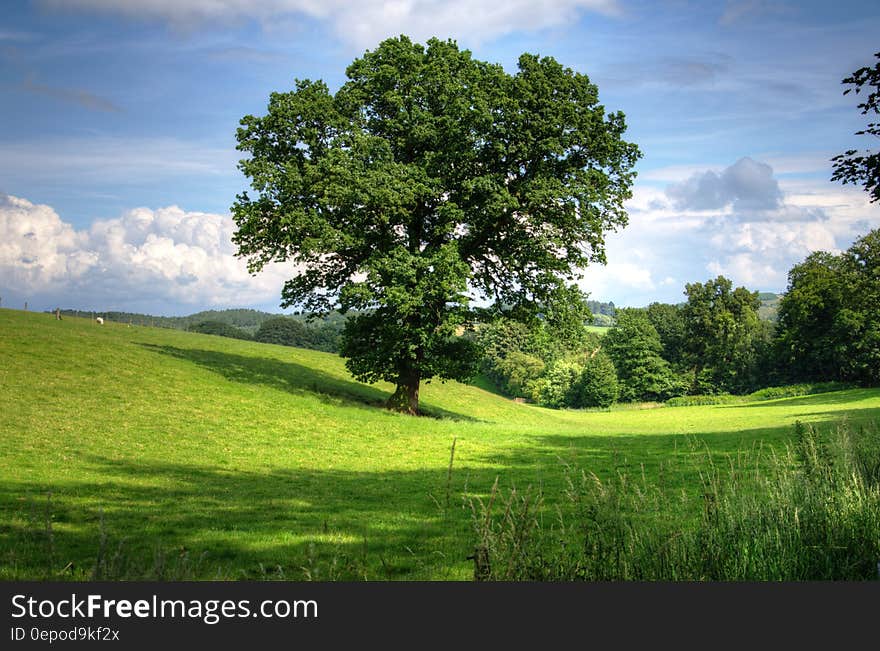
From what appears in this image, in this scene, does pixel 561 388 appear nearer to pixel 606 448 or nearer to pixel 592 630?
pixel 606 448

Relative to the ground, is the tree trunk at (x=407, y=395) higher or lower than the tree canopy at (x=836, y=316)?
lower

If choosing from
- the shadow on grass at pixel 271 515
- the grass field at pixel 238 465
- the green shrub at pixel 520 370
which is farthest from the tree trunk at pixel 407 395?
the green shrub at pixel 520 370

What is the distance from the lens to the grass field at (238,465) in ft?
34.0

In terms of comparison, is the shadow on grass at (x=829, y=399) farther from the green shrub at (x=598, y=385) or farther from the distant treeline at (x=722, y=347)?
the green shrub at (x=598, y=385)

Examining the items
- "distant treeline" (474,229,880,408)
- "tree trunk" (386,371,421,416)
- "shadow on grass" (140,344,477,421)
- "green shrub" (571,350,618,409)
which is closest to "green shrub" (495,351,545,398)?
"distant treeline" (474,229,880,408)

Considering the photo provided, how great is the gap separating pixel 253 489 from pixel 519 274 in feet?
66.1

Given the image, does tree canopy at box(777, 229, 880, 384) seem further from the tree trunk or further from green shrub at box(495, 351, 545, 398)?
the tree trunk

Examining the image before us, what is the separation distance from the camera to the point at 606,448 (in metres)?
28.5

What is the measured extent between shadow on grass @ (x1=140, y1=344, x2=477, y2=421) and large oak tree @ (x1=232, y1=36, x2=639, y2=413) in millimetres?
6102

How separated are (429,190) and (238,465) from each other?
15803 millimetres

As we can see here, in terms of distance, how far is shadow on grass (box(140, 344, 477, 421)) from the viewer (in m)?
39.3

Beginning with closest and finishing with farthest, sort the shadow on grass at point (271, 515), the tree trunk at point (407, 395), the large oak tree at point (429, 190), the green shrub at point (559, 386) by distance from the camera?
the shadow on grass at point (271, 515) < the large oak tree at point (429, 190) < the tree trunk at point (407, 395) < the green shrub at point (559, 386)

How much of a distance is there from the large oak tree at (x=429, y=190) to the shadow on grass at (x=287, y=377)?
610cm

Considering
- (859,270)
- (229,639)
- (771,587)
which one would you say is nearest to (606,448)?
(771,587)
